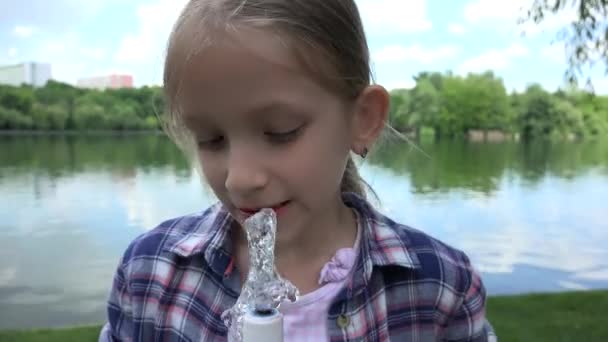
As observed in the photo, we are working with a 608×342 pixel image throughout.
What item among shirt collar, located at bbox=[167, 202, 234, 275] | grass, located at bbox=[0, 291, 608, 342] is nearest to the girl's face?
shirt collar, located at bbox=[167, 202, 234, 275]

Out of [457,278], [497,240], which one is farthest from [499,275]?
[457,278]

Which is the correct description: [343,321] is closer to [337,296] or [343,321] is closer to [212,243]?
[337,296]

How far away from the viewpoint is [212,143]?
1029mm

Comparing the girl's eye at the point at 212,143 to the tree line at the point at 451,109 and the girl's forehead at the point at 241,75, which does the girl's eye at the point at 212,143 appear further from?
the tree line at the point at 451,109

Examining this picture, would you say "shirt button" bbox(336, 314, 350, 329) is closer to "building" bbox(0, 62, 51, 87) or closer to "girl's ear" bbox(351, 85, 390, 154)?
"girl's ear" bbox(351, 85, 390, 154)

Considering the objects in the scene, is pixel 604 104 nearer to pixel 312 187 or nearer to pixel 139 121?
pixel 139 121

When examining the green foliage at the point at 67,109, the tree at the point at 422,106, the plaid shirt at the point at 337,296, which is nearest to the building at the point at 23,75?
the green foliage at the point at 67,109

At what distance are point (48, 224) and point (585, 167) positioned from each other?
19.4 m

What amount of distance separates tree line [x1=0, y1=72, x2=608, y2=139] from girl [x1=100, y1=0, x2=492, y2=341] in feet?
68.0

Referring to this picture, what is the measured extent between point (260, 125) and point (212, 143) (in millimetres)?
→ 109

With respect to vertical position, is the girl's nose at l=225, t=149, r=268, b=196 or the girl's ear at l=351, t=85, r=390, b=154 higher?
the girl's ear at l=351, t=85, r=390, b=154

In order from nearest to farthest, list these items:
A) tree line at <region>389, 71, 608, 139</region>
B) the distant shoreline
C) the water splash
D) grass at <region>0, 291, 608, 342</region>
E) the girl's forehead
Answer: the water splash
the girl's forehead
grass at <region>0, 291, 608, 342</region>
the distant shoreline
tree line at <region>389, 71, 608, 139</region>

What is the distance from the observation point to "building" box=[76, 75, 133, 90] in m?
21.7

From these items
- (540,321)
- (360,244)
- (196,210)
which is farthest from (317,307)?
(196,210)
